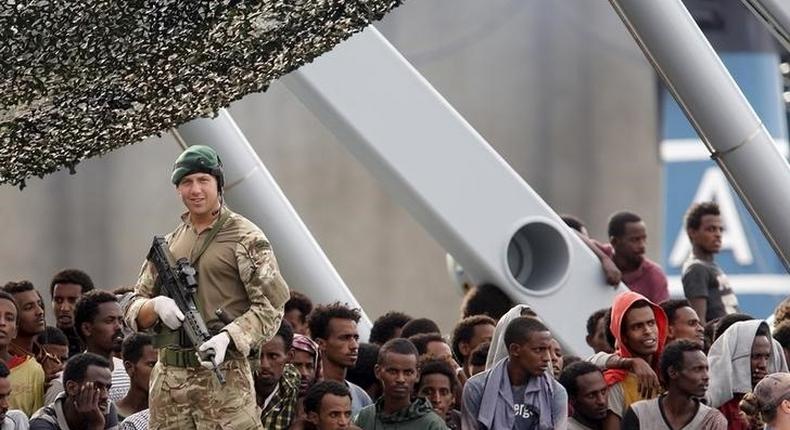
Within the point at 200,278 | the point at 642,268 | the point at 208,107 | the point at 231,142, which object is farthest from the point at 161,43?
the point at 642,268

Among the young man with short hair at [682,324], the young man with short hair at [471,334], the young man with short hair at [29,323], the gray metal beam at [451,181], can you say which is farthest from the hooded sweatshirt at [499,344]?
the young man with short hair at [29,323]

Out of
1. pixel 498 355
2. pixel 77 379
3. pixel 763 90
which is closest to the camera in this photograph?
pixel 77 379

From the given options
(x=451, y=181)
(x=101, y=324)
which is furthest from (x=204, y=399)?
(x=451, y=181)

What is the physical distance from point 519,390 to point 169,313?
2578 mm

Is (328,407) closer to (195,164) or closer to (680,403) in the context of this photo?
(680,403)

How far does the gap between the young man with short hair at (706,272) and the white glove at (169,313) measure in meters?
4.97

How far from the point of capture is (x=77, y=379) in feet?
26.5

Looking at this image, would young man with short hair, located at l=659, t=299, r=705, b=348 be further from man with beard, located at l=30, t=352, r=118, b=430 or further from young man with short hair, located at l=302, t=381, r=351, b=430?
man with beard, located at l=30, t=352, r=118, b=430

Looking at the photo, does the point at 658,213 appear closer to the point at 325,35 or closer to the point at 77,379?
the point at 77,379

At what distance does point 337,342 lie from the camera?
900 centimetres

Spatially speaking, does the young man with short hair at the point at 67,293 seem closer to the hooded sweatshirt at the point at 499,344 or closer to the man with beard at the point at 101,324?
the man with beard at the point at 101,324

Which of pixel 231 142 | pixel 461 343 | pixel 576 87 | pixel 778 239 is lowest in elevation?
pixel 778 239

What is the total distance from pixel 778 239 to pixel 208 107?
4.62 metres

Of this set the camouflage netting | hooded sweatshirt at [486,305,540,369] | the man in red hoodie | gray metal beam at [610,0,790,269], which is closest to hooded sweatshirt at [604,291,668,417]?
the man in red hoodie
